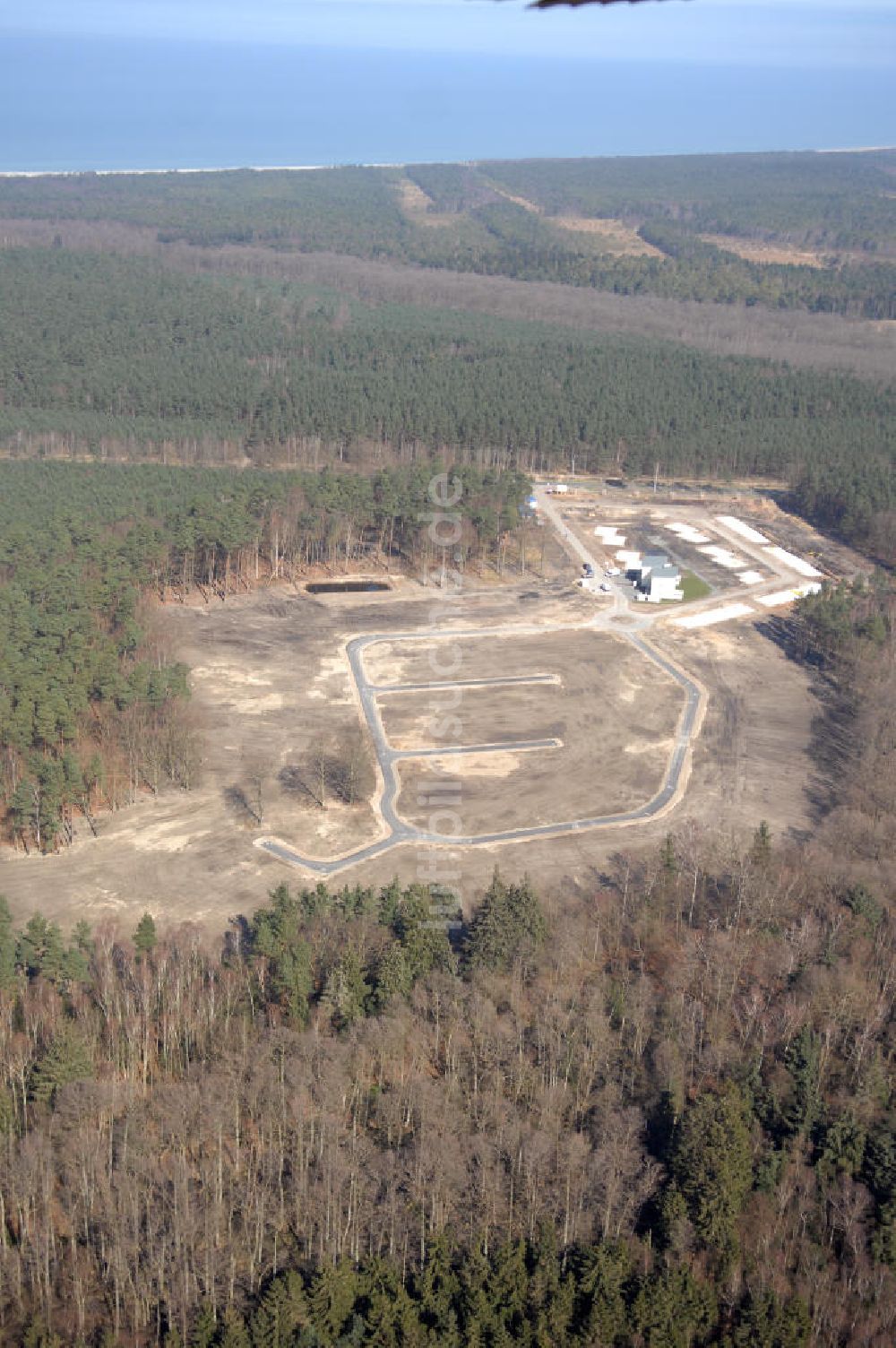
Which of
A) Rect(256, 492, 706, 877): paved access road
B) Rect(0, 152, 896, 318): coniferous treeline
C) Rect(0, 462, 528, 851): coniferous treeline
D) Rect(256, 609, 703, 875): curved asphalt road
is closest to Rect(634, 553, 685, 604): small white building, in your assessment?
Rect(256, 492, 706, 877): paved access road

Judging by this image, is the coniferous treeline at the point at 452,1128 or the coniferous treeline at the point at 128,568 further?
the coniferous treeline at the point at 128,568

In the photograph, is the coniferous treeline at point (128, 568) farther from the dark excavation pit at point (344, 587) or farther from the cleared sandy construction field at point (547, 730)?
the cleared sandy construction field at point (547, 730)

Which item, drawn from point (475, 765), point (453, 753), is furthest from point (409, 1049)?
point (453, 753)

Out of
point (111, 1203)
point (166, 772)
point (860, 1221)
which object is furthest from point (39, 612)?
point (860, 1221)

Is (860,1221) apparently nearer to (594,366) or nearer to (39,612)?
(39,612)

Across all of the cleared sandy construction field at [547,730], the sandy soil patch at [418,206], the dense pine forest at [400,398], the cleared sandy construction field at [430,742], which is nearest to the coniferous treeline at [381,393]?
the dense pine forest at [400,398]

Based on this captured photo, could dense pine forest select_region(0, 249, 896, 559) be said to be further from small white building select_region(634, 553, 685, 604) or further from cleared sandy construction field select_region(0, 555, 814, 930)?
cleared sandy construction field select_region(0, 555, 814, 930)
